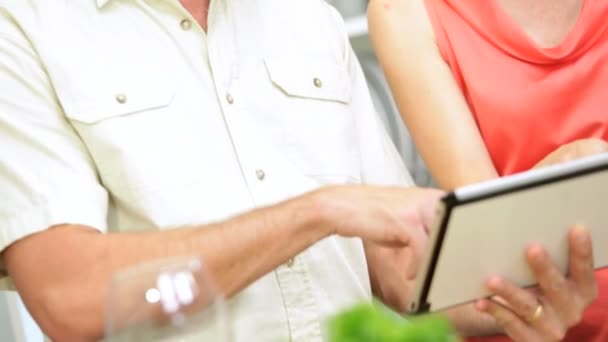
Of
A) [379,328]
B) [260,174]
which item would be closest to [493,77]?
[260,174]

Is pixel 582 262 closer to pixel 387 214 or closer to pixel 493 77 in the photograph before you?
pixel 387 214

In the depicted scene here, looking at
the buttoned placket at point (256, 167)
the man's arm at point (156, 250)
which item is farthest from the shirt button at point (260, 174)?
the man's arm at point (156, 250)

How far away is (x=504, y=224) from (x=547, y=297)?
0.22 meters

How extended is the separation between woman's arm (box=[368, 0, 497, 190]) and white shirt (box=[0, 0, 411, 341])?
0.29 ft

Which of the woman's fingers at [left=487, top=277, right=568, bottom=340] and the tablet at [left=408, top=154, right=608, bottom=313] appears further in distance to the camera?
the woman's fingers at [left=487, top=277, right=568, bottom=340]

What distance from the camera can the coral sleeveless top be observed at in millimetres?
1473

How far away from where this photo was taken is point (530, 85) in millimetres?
1494

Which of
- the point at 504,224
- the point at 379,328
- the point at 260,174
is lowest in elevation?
the point at 260,174

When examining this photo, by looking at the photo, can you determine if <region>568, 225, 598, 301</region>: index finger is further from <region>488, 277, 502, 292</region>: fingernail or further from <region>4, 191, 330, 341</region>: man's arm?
<region>4, 191, 330, 341</region>: man's arm

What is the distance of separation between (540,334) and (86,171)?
61 cm

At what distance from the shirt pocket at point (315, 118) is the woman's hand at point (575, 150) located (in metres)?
0.29

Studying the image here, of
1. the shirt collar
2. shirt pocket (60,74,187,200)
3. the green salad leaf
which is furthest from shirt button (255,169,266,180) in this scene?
the green salad leaf

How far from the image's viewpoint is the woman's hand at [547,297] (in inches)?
40.2

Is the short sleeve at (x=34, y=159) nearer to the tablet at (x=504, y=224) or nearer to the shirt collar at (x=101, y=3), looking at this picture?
the shirt collar at (x=101, y=3)
